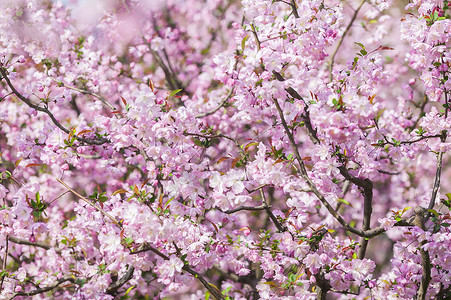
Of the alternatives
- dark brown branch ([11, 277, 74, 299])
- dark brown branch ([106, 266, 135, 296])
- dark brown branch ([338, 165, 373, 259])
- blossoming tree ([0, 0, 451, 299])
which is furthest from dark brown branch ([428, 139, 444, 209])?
dark brown branch ([11, 277, 74, 299])

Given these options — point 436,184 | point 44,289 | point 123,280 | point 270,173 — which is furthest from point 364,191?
point 44,289

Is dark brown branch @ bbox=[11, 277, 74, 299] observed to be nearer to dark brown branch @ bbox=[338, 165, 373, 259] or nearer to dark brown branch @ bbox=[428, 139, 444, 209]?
dark brown branch @ bbox=[338, 165, 373, 259]

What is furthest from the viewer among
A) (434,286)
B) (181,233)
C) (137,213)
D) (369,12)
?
(369,12)

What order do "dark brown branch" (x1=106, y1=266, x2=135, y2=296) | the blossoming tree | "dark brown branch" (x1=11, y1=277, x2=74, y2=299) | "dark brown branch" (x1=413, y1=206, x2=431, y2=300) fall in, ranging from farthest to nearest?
1. "dark brown branch" (x1=106, y1=266, x2=135, y2=296)
2. "dark brown branch" (x1=11, y1=277, x2=74, y2=299)
3. "dark brown branch" (x1=413, y1=206, x2=431, y2=300)
4. the blossoming tree

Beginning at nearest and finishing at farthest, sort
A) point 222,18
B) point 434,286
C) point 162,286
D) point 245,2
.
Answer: point 245,2 < point 434,286 < point 162,286 < point 222,18

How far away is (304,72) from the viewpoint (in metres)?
2.87

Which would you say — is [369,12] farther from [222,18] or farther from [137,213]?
[137,213]

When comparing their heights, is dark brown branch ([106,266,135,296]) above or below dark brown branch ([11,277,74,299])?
above

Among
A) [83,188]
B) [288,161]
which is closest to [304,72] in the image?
[288,161]

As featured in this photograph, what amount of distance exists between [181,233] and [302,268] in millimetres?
880

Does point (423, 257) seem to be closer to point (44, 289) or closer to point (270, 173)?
point (270, 173)

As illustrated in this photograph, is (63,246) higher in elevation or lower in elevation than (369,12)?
lower

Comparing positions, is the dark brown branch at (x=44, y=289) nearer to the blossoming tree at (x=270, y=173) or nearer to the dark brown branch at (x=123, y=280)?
→ the blossoming tree at (x=270, y=173)

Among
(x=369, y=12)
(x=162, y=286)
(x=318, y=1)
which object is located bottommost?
(x=162, y=286)
